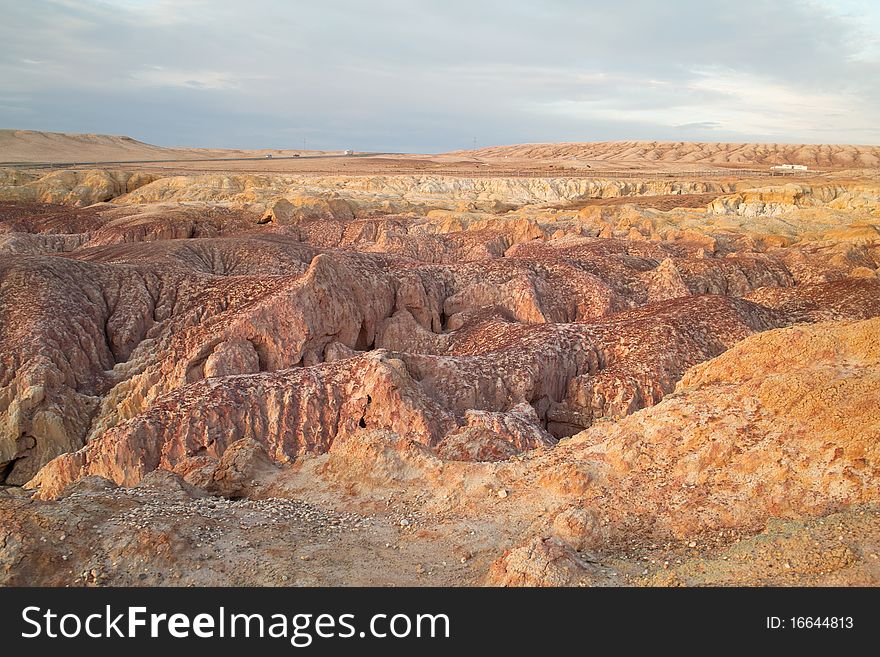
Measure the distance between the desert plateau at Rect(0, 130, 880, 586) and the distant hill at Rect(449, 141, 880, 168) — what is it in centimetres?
10399

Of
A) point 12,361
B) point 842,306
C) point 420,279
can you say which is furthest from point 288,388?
point 842,306

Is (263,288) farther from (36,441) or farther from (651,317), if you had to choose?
(651,317)

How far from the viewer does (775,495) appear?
7.23 m

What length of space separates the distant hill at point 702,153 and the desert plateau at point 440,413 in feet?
341

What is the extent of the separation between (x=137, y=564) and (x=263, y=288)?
14181mm

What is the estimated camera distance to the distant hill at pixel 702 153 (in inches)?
5049

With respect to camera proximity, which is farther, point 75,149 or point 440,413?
point 75,149

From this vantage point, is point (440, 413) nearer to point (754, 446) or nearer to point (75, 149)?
point (754, 446)

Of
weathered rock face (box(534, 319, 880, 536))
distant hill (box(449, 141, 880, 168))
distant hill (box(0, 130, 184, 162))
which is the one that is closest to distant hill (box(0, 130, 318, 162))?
distant hill (box(0, 130, 184, 162))

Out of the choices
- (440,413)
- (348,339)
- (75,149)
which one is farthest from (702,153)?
(440,413)

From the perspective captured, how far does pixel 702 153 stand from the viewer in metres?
141

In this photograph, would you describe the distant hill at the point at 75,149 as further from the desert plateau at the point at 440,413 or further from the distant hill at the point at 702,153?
the desert plateau at the point at 440,413

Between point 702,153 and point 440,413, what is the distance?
14223 cm

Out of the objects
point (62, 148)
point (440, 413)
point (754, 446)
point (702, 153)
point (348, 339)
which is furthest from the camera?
point (702, 153)
